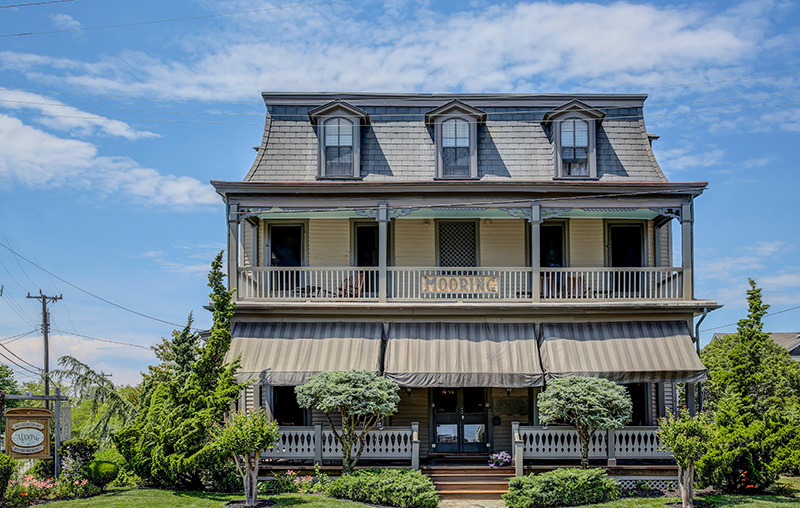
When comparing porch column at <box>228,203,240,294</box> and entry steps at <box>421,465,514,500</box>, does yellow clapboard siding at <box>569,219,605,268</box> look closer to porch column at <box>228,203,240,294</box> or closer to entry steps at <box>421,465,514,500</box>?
entry steps at <box>421,465,514,500</box>

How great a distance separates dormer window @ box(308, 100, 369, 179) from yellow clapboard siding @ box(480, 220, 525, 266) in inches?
171

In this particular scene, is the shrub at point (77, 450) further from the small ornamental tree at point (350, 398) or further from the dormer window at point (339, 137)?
the dormer window at point (339, 137)

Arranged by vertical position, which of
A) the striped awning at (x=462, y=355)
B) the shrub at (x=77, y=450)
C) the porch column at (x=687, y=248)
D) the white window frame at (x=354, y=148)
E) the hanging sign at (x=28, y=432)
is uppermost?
the white window frame at (x=354, y=148)

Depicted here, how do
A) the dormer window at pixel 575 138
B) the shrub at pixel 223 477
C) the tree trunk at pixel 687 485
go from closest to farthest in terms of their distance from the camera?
1. the tree trunk at pixel 687 485
2. the shrub at pixel 223 477
3. the dormer window at pixel 575 138

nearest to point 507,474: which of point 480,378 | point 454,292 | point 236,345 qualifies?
point 480,378

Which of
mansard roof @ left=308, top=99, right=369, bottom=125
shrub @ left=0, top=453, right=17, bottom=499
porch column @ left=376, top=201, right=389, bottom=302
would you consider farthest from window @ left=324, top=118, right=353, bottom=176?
shrub @ left=0, top=453, right=17, bottom=499

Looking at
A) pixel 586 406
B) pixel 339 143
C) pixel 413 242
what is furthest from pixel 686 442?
pixel 339 143

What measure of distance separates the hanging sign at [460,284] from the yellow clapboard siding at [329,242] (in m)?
3.10

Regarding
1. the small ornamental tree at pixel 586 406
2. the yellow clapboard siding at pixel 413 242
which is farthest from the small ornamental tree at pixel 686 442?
the yellow clapboard siding at pixel 413 242

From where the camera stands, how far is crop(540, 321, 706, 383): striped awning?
18.3 metres

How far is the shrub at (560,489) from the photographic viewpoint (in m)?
15.4

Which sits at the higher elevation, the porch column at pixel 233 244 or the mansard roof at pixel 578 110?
the mansard roof at pixel 578 110

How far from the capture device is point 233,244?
64.4 ft

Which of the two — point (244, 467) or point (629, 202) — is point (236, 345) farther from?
point (629, 202)
